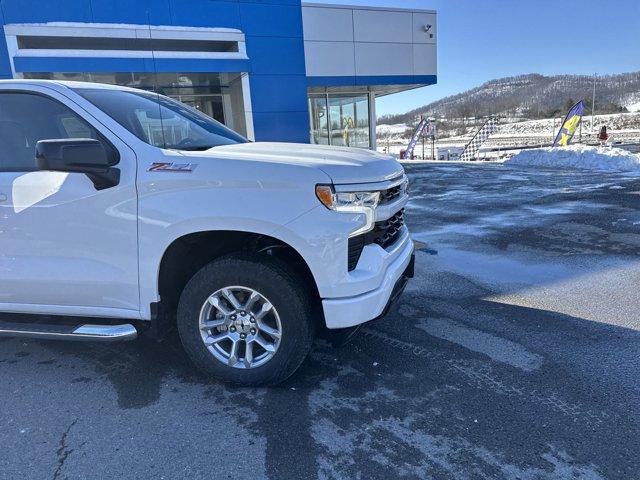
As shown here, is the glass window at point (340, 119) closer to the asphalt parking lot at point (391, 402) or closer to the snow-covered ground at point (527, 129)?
the asphalt parking lot at point (391, 402)

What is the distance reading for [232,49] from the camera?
15.4 meters

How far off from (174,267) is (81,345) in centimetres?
140

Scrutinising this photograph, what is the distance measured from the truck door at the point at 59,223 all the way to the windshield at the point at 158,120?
0.60 ft

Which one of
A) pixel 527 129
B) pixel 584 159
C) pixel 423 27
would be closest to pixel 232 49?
pixel 423 27

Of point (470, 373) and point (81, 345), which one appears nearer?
point (470, 373)

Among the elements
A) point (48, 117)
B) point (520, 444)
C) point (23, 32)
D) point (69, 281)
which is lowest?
point (520, 444)

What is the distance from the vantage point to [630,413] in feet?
9.16

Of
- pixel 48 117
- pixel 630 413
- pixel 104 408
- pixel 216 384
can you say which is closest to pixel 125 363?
pixel 104 408

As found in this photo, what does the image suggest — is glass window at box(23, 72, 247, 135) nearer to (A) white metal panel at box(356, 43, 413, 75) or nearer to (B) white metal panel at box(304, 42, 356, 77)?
(B) white metal panel at box(304, 42, 356, 77)

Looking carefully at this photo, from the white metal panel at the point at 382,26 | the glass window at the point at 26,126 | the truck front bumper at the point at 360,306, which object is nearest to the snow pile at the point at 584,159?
the white metal panel at the point at 382,26

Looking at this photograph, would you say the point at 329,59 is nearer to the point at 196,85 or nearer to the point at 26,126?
the point at 196,85

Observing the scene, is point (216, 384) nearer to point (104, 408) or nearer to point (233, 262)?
point (104, 408)

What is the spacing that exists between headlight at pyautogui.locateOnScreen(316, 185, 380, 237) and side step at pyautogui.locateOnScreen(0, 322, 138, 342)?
157 cm

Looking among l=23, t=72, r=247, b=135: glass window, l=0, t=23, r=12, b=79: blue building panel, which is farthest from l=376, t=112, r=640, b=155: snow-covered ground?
l=0, t=23, r=12, b=79: blue building panel
